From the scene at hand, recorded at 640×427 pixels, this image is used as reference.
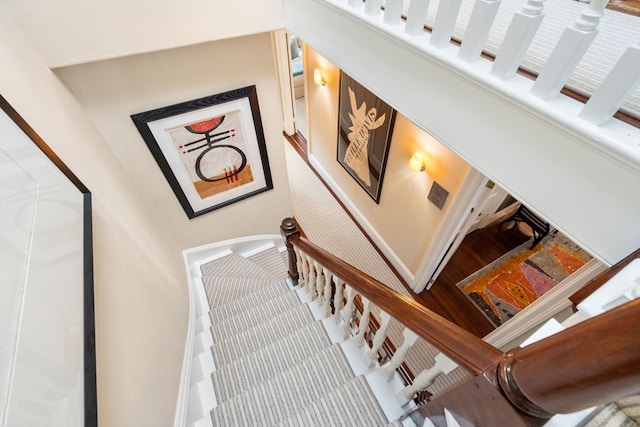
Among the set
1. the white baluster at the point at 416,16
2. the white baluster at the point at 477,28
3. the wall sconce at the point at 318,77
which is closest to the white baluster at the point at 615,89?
the white baluster at the point at 477,28

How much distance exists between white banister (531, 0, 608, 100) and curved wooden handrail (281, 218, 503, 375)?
2.00 ft

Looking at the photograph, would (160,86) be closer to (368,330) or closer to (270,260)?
(368,330)

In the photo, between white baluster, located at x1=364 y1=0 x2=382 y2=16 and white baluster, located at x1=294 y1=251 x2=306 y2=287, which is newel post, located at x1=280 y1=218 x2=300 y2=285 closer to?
white baluster, located at x1=294 y1=251 x2=306 y2=287

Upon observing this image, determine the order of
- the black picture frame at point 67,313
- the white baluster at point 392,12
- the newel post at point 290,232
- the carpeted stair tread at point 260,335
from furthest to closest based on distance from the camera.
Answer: the carpeted stair tread at point 260,335 → the newel post at point 290,232 → the white baluster at point 392,12 → the black picture frame at point 67,313

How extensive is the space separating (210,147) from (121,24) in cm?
108

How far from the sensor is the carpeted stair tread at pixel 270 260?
11.1 feet

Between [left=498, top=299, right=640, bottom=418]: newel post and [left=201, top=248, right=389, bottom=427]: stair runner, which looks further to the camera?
[left=201, top=248, right=389, bottom=427]: stair runner

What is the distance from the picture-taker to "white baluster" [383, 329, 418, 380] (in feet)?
3.19

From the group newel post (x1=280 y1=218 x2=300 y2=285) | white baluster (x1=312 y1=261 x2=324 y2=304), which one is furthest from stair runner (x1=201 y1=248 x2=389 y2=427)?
newel post (x1=280 y1=218 x2=300 y2=285)

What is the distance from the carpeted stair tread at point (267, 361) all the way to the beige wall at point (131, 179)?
0.89 feet

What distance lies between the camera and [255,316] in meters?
2.23

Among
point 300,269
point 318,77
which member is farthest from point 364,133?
point 300,269

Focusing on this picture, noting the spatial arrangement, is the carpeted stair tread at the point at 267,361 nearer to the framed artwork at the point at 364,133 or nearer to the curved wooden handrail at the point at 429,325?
the curved wooden handrail at the point at 429,325

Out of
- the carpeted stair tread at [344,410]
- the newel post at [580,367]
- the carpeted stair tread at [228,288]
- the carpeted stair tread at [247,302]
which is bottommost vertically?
the newel post at [580,367]
